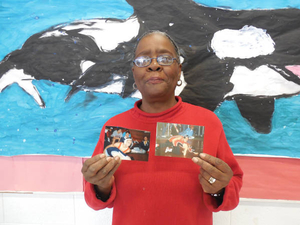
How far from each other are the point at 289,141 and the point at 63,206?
142 cm

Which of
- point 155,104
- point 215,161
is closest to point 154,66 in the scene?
point 155,104

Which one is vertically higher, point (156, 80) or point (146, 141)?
point (156, 80)

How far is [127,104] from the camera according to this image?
3.73 feet

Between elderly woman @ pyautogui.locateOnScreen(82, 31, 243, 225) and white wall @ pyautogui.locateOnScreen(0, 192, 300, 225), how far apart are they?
43cm

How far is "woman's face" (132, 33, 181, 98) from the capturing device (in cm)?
78

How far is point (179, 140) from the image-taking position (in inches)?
28.3

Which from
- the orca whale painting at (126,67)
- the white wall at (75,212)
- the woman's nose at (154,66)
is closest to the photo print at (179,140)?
the woman's nose at (154,66)

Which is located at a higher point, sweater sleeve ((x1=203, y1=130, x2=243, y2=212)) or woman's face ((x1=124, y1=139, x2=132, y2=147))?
woman's face ((x1=124, y1=139, x2=132, y2=147))

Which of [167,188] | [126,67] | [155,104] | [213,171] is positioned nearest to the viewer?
[213,171]

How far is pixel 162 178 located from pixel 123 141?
0.22 meters

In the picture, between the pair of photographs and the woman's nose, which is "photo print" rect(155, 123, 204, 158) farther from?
the woman's nose

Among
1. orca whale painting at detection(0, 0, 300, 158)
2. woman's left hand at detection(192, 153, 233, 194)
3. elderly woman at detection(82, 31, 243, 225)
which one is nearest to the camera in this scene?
woman's left hand at detection(192, 153, 233, 194)

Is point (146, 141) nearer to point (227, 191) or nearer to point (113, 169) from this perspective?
point (113, 169)

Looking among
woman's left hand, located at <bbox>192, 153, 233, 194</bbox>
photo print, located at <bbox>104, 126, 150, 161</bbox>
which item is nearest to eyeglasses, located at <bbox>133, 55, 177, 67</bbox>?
photo print, located at <bbox>104, 126, 150, 161</bbox>
